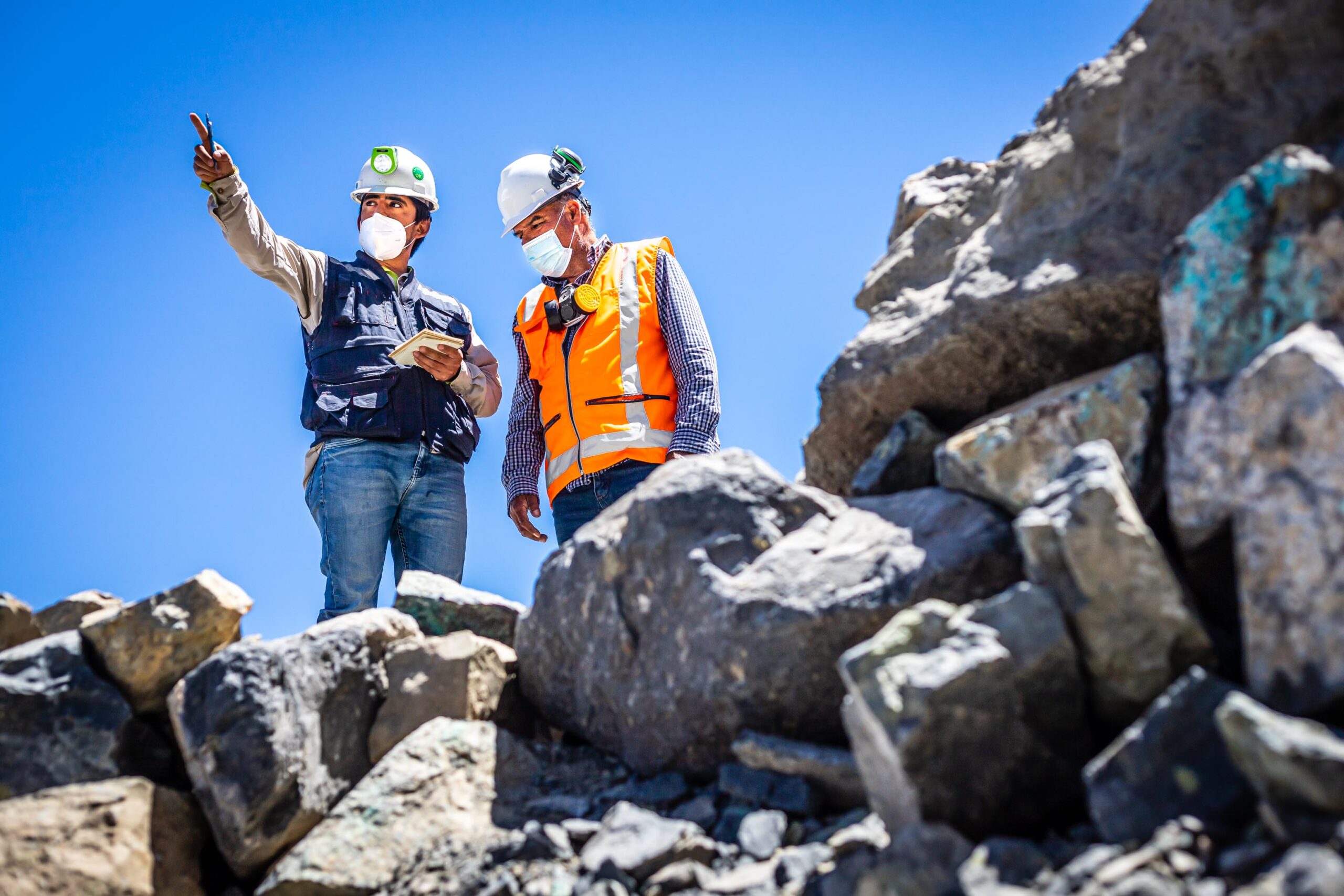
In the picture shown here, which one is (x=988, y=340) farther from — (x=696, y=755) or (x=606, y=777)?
(x=606, y=777)

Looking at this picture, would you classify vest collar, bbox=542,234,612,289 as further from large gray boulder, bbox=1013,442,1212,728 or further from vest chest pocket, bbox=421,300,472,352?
large gray boulder, bbox=1013,442,1212,728

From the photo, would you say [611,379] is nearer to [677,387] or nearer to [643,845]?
[677,387]

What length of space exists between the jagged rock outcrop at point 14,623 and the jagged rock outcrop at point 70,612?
14 cm

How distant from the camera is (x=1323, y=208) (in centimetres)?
288

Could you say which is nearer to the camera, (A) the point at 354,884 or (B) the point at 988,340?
(A) the point at 354,884

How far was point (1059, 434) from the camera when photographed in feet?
11.4

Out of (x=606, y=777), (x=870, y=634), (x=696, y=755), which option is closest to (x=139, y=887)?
(x=606, y=777)

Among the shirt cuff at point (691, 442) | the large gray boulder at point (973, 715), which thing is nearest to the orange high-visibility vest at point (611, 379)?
the shirt cuff at point (691, 442)

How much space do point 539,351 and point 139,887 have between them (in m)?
3.82

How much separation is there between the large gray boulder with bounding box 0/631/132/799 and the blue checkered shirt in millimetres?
2729

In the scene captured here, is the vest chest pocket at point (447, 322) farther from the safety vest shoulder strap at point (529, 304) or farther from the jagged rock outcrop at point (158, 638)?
the jagged rock outcrop at point (158, 638)

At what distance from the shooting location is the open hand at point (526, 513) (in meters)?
6.61

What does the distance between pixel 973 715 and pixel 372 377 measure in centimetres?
475

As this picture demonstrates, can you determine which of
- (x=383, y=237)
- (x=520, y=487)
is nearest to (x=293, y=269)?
(x=383, y=237)
